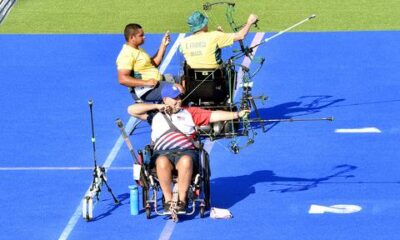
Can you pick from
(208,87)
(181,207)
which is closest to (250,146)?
(208,87)

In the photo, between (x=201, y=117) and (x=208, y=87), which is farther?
(x=208, y=87)

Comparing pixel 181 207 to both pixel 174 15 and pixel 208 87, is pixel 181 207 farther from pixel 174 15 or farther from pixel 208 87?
pixel 174 15

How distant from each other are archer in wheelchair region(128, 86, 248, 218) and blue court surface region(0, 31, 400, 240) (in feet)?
0.98

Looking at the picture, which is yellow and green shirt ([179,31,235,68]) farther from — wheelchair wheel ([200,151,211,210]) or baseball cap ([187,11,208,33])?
wheelchair wheel ([200,151,211,210])

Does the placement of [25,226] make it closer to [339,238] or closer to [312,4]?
[339,238]

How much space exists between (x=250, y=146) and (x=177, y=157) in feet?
10.7

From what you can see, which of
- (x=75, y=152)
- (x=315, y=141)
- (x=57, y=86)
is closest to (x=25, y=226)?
(x=75, y=152)

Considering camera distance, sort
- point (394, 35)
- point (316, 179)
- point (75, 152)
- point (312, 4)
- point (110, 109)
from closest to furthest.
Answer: point (316, 179)
point (75, 152)
point (110, 109)
point (394, 35)
point (312, 4)

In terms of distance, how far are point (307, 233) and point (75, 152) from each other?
451 centimetres

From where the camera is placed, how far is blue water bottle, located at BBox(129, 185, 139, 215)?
580 inches

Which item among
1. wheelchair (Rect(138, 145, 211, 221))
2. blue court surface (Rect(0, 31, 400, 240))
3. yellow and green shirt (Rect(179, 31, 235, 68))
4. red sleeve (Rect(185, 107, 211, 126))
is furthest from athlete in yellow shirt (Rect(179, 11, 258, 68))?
wheelchair (Rect(138, 145, 211, 221))

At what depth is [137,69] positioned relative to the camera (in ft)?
57.3

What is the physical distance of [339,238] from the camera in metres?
13.9

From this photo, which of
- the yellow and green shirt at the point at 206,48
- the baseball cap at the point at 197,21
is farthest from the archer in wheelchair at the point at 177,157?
the baseball cap at the point at 197,21
